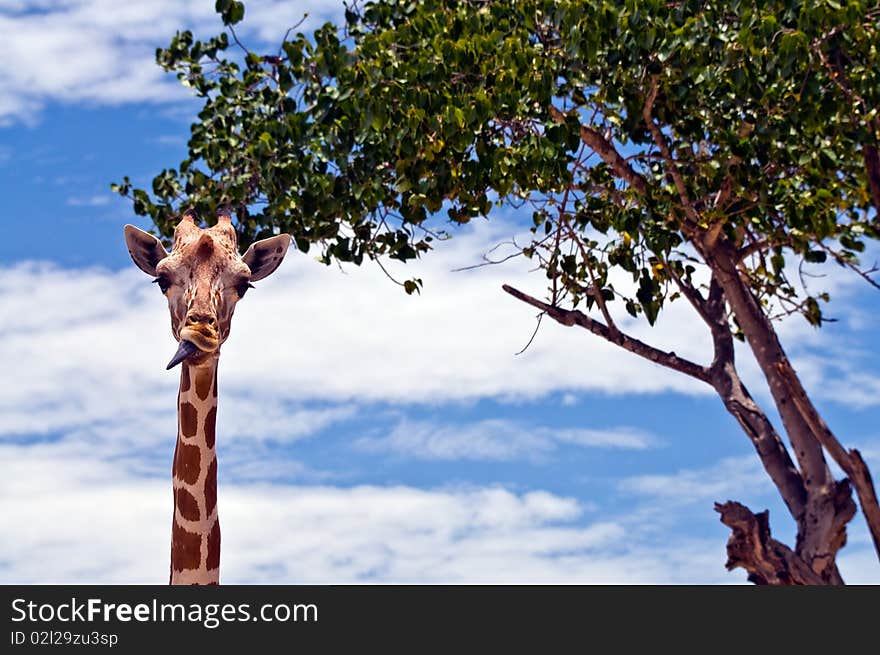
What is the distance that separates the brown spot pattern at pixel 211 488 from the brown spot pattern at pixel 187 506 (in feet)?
0.31

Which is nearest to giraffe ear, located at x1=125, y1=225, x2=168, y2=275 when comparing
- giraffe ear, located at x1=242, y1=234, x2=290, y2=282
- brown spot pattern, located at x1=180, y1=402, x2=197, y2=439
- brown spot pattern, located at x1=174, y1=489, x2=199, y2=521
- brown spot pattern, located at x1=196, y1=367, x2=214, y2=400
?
giraffe ear, located at x1=242, y1=234, x2=290, y2=282

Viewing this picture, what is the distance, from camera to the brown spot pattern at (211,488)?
10.1 m

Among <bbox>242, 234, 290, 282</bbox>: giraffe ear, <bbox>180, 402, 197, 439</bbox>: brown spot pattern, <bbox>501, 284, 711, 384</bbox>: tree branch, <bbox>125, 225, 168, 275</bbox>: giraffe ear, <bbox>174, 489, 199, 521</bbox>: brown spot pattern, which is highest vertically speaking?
<bbox>501, 284, 711, 384</bbox>: tree branch

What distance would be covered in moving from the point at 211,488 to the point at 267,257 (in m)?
2.06

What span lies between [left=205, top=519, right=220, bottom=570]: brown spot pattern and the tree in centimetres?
546

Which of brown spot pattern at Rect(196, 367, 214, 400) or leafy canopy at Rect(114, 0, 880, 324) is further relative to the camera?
leafy canopy at Rect(114, 0, 880, 324)

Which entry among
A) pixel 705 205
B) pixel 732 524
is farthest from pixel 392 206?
pixel 732 524

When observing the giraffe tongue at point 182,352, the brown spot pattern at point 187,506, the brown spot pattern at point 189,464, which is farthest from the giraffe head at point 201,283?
the brown spot pattern at point 187,506

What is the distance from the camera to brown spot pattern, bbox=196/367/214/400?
9938 mm

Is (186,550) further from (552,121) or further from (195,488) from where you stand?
(552,121)

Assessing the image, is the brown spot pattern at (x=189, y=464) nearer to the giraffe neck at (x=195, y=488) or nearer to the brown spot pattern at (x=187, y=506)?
the giraffe neck at (x=195, y=488)

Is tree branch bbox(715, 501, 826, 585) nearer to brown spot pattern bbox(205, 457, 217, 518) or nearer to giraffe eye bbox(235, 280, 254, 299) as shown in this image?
brown spot pattern bbox(205, 457, 217, 518)

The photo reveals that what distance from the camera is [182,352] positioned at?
28.3 feet
